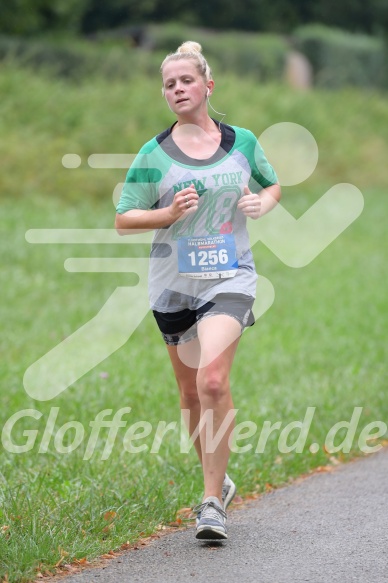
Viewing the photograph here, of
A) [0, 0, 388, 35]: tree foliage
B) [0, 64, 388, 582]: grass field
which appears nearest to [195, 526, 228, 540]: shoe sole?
[0, 64, 388, 582]: grass field

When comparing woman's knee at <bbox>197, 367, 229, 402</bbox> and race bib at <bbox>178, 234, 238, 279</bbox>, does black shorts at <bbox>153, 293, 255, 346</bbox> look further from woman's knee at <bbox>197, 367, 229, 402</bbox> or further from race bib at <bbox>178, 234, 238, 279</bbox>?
woman's knee at <bbox>197, 367, 229, 402</bbox>

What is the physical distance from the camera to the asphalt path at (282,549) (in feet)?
15.0

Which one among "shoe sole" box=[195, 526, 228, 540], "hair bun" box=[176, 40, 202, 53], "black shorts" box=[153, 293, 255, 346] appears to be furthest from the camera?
"hair bun" box=[176, 40, 202, 53]

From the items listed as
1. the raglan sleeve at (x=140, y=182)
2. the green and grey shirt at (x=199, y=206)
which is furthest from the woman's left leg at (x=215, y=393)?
the raglan sleeve at (x=140, y=182)

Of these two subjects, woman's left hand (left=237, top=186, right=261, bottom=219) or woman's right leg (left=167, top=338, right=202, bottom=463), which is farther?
woman's right leg (left=167, top=338, right=202, bottom=463)

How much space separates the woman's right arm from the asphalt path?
1.43 m

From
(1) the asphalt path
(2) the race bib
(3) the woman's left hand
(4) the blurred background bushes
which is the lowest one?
(1) the asphalt path

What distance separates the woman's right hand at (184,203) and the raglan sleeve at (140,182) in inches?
9.3

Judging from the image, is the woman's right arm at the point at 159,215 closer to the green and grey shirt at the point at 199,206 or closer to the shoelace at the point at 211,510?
the green and grey shirt at the point at 199,206

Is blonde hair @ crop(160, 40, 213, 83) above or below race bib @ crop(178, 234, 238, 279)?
above

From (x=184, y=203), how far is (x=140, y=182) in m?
0.33

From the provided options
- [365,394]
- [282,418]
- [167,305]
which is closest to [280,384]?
[365,394]

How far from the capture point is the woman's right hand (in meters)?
4.98

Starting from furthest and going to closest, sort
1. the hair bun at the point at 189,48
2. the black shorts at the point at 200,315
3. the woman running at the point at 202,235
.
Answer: the hair bun at the point at 189,48 → the black shorts at the point at 200,315 → the woman running at the point at 202,235
